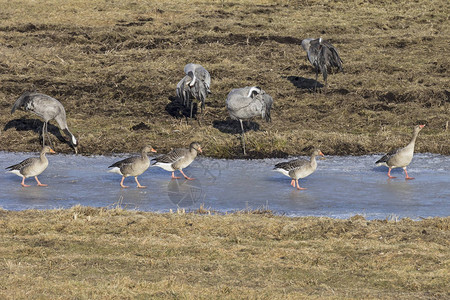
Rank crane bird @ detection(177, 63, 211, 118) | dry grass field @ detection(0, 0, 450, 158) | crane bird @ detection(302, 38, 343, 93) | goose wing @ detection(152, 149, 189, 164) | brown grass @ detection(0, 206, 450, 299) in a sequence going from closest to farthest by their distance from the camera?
1. brown grass @ detection(0, 206, 450, 299)
2. goose wing @ detection(152, 149, 189, 164)
3. dry grass field @ detection(0, 0, 450, 158)
4. crane bird @ detection(177, 63, 211, 118)
5. crane bird @ detection(302, 38, 343, 93)

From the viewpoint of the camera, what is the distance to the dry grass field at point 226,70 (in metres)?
17.2

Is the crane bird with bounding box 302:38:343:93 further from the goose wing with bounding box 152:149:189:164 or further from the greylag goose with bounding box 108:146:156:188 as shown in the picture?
the greylag goose with bounding box 108:146:156:188

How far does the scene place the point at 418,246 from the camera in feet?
29.8

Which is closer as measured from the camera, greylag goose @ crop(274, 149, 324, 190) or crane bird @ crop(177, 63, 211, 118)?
greylag goose @ crop(274, 149, 324, 190)

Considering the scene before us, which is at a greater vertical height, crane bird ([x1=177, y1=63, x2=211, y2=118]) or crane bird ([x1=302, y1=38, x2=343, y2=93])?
crane bird ([x1=302, y1=38, x2=343, y2=93])

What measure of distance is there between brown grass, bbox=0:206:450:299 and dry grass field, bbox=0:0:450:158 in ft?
19.2

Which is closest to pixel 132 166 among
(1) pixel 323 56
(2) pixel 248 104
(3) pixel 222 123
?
(2) pixel 248 104

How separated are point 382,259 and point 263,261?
1.44m

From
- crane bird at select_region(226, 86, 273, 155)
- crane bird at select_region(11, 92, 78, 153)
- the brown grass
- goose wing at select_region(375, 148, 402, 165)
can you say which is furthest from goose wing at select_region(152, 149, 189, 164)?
crane bird at select_region(11, 92, 78, 153)

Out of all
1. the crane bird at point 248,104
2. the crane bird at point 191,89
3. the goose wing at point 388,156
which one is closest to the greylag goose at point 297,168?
the goose wing at point 388,156

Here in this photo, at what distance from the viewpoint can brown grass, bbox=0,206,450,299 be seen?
7.45 metres

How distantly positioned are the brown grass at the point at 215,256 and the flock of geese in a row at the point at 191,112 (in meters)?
2.39

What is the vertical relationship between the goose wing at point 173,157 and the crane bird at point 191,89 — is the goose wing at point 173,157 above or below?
below

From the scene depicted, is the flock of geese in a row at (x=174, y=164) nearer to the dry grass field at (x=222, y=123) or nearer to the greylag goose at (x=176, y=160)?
the greylag goose at (x=176, y=160)
